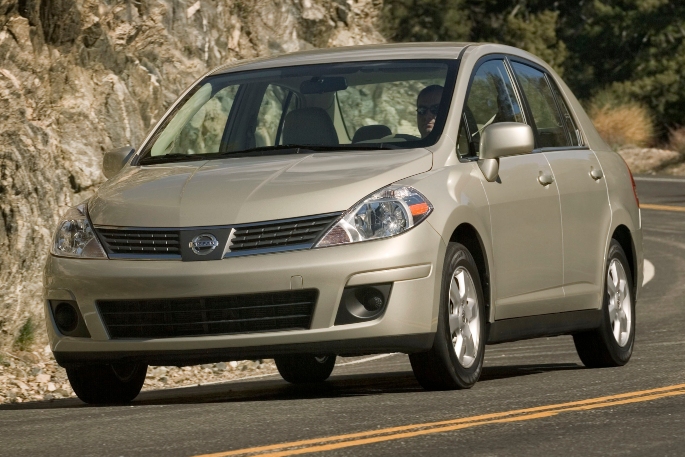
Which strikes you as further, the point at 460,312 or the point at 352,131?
the point at 352,131

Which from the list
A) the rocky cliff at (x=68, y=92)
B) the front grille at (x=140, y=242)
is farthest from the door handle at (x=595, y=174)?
the rocky cliff at (x=68, y=92)

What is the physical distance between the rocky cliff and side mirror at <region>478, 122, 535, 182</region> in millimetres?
7528

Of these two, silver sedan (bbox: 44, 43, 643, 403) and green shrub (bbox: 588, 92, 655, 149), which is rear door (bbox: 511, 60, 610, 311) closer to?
silver sedan (bbox: 44, 43, 643, 403)

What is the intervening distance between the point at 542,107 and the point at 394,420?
3.66 metres

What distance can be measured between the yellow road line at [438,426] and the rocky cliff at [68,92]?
333 inches

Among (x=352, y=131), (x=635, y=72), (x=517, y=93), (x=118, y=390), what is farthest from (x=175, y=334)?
(x=635, y=72)

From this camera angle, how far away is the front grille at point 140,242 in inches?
303

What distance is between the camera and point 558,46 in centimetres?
6544

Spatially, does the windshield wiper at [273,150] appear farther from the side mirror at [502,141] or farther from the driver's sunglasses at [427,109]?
the side mirror at [502,141]

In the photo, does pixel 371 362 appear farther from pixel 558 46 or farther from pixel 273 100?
pixel 558 46

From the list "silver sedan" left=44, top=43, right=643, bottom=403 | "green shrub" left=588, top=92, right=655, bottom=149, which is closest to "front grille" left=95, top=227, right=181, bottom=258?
"silver sedan" left=44, top=43, right=643, bottom=403

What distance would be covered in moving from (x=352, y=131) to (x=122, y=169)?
132 centimetres

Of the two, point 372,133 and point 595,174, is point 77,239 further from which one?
point 595,174

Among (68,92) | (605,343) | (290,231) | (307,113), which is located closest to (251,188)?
(290,231)
